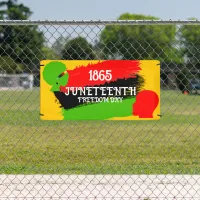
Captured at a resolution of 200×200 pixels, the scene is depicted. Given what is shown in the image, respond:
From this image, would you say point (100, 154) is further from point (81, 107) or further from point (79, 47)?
point (81, 107)

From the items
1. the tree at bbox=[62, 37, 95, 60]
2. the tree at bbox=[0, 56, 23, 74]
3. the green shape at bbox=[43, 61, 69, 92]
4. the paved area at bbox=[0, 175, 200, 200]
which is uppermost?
the green shape at bbox=[43, 61, 69, 92]

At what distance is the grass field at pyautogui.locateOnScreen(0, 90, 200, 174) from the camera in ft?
27.7

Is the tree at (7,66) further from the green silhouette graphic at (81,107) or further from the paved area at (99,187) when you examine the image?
the green silhouette graphic at (81,107)

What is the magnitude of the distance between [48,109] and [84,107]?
36 centimetres

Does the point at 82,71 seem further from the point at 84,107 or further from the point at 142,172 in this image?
the point at 142,172

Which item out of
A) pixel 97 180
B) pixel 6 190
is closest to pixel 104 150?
pixel 97 180

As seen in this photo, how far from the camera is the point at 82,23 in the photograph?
5.43 metres

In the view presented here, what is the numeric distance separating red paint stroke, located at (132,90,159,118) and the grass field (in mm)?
2682

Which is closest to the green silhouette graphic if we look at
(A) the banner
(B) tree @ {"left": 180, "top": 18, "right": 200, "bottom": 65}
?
(A) the banner

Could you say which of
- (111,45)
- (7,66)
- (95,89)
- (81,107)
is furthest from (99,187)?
(7,66)

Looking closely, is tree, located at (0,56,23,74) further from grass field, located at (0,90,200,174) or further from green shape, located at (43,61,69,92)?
green shape, located at (43,61,69,92)

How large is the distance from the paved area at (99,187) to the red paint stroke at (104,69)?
5.21 ft

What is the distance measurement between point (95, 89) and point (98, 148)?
5.78m

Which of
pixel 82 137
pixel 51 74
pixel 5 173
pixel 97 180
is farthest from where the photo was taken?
pixel 82 137
